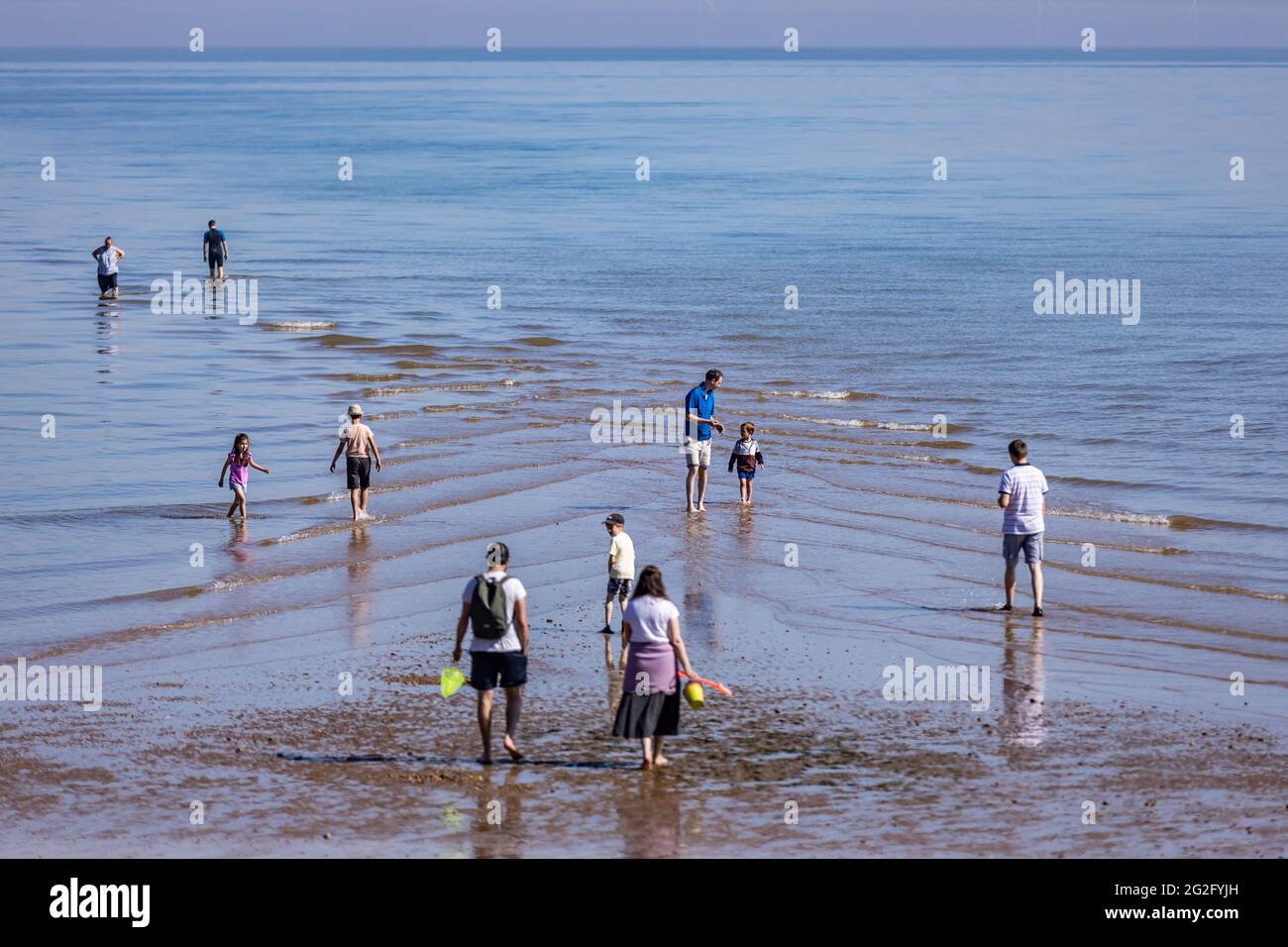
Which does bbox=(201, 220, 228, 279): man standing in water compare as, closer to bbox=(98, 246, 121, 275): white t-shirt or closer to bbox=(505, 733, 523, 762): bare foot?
bbox=(98, 246, 121, 275): white t-shirt

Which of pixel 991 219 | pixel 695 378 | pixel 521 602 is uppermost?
pixel 991 219

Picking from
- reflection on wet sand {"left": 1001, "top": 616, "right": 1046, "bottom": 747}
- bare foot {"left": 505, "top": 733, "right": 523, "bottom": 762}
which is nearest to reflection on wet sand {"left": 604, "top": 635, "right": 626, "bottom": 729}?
bare foot {"left": 505, "top": 733, "right": 523, "bottom": 762}

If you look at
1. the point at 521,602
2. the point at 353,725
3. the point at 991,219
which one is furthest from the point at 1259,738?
the point at 991,219

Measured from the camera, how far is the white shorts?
64.2ft

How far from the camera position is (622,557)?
47.5 feet

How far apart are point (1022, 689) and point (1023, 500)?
2722mm

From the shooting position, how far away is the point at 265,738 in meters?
11.9

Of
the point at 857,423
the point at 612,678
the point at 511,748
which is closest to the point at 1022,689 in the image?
the point at 612,678

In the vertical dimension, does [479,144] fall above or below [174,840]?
above

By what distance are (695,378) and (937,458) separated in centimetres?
794

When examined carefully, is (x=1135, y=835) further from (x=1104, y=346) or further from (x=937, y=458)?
(x=1104, y=346)

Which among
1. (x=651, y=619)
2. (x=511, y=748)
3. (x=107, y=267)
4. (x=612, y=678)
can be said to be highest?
(x=107, y=267)

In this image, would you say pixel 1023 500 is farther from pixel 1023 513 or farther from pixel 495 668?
pixel 495 668

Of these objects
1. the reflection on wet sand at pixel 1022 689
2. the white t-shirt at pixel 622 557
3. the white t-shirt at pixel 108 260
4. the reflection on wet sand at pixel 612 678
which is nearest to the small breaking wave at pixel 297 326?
the white t-shirt at pixel 108 260
